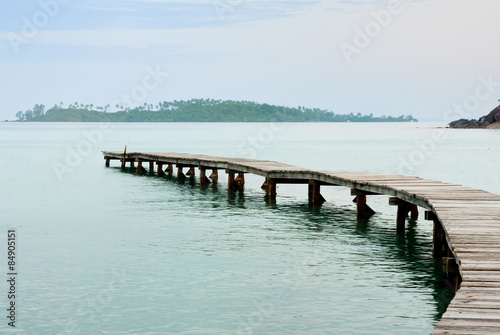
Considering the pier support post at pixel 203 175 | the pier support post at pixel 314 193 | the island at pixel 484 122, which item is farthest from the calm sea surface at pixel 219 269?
the island at pixel 484 122

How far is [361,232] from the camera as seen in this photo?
18312 millimetres

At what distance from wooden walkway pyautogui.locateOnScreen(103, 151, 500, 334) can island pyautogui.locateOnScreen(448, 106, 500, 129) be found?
145 m

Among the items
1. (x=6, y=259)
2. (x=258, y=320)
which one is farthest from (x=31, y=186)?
(x=258, y=320)

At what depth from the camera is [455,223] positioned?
12469 millimetres

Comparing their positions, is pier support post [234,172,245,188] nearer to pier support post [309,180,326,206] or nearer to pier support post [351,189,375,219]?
pier support post [309,180,326,206]

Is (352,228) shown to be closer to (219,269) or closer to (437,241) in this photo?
(437,241)

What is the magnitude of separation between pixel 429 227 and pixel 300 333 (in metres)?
10.4

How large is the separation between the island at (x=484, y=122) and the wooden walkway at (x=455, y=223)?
14520 cm

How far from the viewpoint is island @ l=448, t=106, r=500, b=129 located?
162488mm

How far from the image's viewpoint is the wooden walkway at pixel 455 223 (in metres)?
7.14

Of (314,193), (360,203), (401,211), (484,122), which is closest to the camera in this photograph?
(401,211)

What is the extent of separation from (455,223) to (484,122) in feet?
554

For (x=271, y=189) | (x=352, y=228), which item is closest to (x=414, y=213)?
(x=352, y=228)

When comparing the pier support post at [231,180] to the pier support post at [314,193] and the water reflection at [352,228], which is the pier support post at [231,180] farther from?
the pier support post at [314,193]
